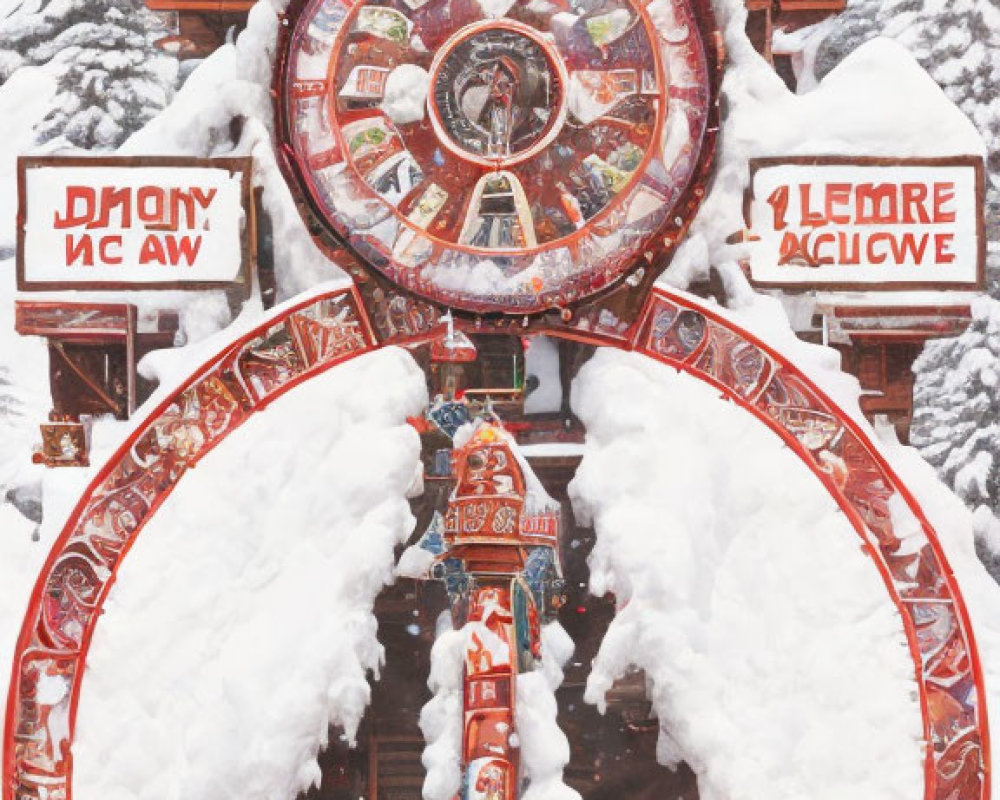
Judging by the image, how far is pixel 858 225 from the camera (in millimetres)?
6070

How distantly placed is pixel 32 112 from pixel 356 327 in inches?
57.8

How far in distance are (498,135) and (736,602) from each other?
74.3 inches

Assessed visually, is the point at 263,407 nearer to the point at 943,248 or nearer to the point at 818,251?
the point at 818,251

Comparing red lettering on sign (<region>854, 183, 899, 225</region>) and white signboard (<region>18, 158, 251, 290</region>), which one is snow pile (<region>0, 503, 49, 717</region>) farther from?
red lettering on sign (<region>854, 183, 899, 225</region>)

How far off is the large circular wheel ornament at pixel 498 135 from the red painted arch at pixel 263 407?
0.32 m

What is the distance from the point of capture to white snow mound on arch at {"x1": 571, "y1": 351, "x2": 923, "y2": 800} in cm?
585

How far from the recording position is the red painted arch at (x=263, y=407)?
582 cm

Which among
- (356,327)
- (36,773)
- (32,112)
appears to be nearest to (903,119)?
(356,327)

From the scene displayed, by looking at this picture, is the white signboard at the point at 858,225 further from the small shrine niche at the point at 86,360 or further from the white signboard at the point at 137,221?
the small shrine niche at the point at 86,360

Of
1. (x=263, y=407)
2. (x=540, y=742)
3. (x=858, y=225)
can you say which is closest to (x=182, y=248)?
(x=263, y=407)

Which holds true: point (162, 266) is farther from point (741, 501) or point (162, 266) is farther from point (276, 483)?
point (741, 501)

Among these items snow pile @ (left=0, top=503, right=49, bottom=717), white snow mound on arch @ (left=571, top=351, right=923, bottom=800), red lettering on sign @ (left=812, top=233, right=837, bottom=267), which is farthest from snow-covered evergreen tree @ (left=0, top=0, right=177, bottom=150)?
red lettering on sign @ (left=812, top=233, right=837, bottom=267)

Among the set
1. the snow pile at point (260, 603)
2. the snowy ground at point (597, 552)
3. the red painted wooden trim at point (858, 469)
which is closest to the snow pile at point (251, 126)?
the snowy ground at point (597, 552)

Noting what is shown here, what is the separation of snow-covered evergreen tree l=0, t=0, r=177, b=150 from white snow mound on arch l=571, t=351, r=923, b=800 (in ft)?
6.44
